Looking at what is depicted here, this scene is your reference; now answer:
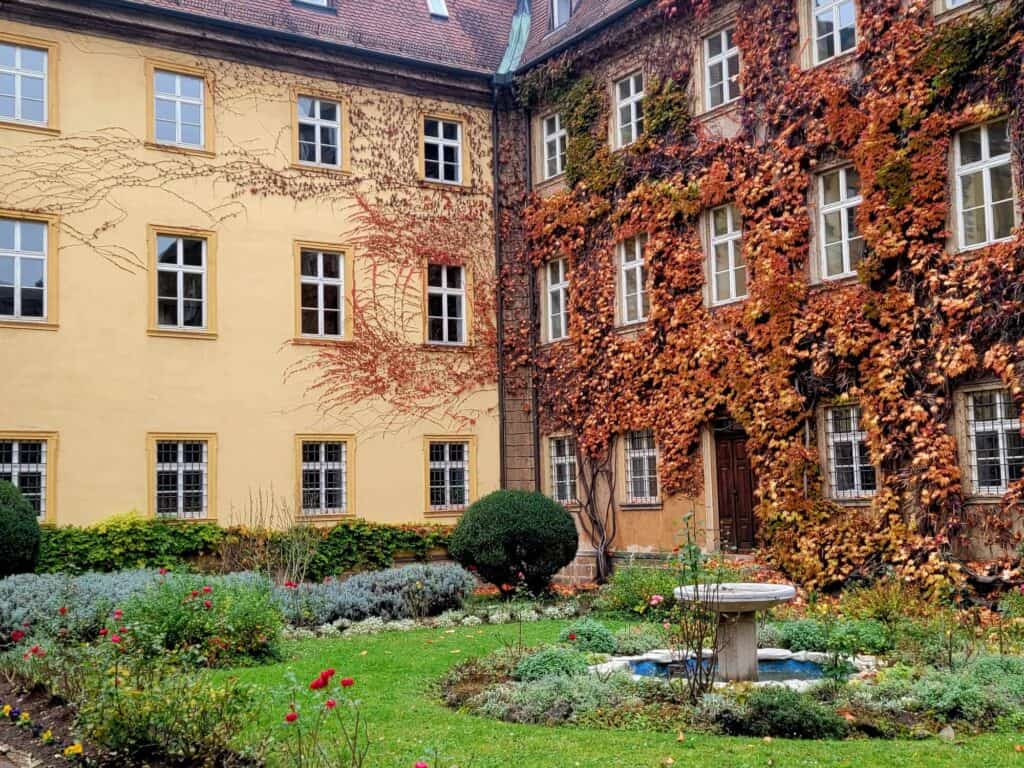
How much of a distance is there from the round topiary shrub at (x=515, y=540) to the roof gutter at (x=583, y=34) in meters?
8.55

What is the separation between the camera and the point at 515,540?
51.2 ft

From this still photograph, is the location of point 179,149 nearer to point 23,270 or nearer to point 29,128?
point 29,128

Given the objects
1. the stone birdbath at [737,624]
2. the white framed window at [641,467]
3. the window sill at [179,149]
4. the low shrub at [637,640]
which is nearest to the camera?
the stone birdbath at [737,624]

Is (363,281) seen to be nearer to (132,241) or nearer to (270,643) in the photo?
(132,241)

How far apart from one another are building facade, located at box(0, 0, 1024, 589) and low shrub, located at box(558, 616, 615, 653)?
5342 millimetres

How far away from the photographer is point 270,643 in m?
10.8

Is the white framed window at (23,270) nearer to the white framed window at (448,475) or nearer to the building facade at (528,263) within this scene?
the building facade at (528,263)

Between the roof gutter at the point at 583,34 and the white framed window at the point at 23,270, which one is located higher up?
the roof gutter at the point at 583,34

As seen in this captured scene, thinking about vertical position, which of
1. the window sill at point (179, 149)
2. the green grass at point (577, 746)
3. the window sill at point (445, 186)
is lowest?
the green grass at point (577, 746)

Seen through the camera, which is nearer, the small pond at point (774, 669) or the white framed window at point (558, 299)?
the small pond at point (774, 669)

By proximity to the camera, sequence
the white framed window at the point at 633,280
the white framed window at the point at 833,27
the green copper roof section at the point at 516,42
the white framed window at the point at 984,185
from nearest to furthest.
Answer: the white framed window at the point at 984,185
the white framed window at the point at 833,27
the white framed window at the point at 633,280
the green copper roof section at the point at 516,42

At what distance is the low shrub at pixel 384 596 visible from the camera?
13.7 m

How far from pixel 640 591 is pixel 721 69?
8715mm

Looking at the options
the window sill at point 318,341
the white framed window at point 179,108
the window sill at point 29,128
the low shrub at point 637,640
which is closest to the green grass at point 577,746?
the low shrub at point 637,640
